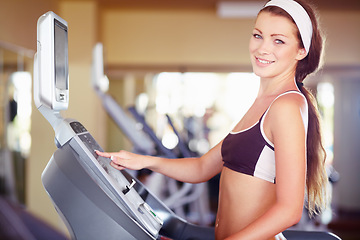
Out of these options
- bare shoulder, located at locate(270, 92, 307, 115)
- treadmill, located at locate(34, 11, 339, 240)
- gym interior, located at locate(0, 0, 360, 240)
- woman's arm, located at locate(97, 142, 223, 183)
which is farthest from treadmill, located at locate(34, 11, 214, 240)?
gym interior, located at locate(0, 0, 360, 240)

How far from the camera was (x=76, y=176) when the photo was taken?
0.85 m

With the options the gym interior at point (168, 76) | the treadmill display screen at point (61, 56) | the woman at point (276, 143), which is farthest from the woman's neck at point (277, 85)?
the gym interior at point (168, 76)

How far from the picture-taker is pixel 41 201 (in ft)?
13.5

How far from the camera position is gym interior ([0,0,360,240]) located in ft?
12.5

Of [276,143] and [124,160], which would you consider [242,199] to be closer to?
[276,143]

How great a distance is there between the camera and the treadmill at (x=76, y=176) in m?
→ 0.84

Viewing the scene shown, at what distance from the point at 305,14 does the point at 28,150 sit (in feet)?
11.6

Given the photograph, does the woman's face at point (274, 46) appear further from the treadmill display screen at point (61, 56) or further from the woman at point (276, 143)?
the treadmill display screen at point (61, 56)

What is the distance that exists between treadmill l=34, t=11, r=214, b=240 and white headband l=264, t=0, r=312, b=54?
0.49 m

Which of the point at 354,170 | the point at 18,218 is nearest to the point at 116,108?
the point at 18,218

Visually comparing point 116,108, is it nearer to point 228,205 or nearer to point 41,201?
point 228,205

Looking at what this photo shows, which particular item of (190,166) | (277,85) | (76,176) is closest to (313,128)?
(277,85)

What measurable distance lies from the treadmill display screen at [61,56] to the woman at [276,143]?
183 mm

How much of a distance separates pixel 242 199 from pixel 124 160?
11.6 inches
